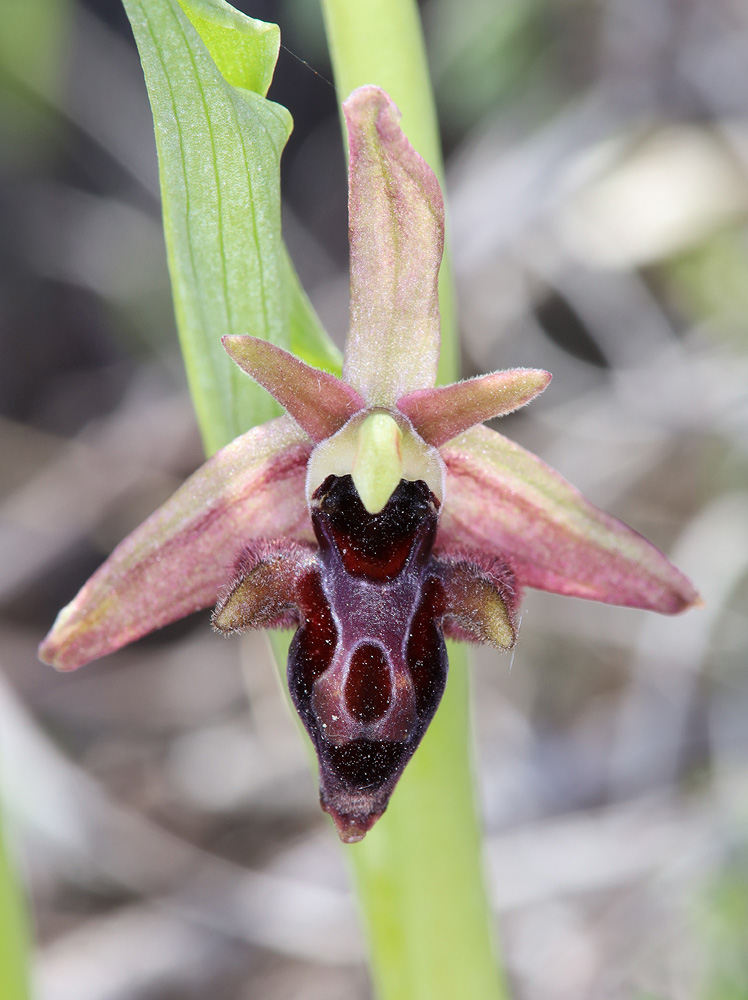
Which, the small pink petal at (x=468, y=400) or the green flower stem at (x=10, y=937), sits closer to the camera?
the small pink petal at (x=468, y=400)

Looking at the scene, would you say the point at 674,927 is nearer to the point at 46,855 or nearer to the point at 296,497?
the point at 46,855

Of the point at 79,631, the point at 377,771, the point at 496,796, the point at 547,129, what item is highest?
the point at 547,129

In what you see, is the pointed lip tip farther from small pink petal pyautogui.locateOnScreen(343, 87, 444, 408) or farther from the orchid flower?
small pink petal pyautogui.locateOnScreen(343, 87, 444, 408)

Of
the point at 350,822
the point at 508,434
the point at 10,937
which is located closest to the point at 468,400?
the point at 350,822

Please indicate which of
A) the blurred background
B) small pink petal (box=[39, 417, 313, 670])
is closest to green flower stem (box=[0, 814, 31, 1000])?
small pink petal (box=[39, 417, 313, 670])

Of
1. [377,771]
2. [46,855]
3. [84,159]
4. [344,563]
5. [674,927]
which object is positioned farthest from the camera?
[84,159]

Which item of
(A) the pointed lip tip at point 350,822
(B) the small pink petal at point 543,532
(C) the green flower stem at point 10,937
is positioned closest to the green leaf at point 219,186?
(B) the small pink petal at point 543,532

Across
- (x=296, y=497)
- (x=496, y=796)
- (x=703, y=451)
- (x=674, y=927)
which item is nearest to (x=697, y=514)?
(x=703, y=451)

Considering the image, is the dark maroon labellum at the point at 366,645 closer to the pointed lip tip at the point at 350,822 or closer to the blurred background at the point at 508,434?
the pointed lip tip at the point at 350,822
